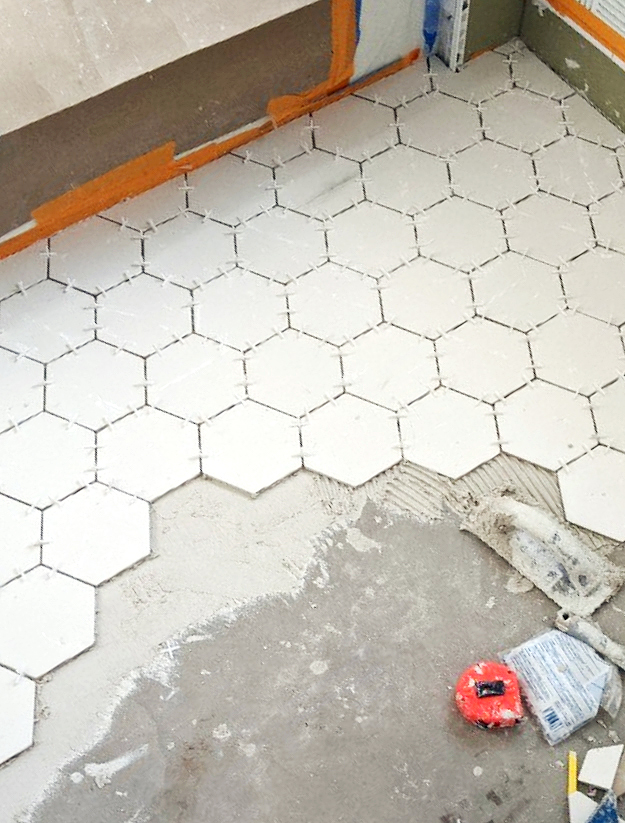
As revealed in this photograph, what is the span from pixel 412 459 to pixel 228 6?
1.06m

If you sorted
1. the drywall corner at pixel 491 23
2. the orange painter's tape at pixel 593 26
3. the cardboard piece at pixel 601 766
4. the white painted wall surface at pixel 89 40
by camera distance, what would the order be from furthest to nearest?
the drywall corner at pixel 491 23, the orange painter's tape at pixel 593 26, the white painted wall surface at pixel 89 40, the cardboard piece at pixel 601 766

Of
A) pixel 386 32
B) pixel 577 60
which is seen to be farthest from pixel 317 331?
pixel 577 60

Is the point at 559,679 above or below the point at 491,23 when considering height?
below

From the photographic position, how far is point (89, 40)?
2.27 metres

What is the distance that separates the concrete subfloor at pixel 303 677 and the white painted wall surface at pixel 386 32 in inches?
45.9

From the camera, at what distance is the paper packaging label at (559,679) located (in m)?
2.01

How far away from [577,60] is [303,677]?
1.73m

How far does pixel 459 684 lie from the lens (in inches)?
81.0

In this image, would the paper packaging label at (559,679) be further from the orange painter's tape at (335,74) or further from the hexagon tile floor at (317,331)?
the orange painter's tape at (335,74)

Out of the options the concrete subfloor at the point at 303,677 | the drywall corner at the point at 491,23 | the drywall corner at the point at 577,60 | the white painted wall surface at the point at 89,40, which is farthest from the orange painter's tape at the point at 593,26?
the concrete subfloor at the point at 303,677

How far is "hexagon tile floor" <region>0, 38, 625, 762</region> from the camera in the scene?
2275 mm

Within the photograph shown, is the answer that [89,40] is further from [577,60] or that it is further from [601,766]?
[601,766]

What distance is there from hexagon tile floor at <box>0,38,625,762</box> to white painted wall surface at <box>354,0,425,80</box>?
0.30 feet

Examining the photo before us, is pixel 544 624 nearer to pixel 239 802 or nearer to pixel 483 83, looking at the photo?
pixel 239 802
